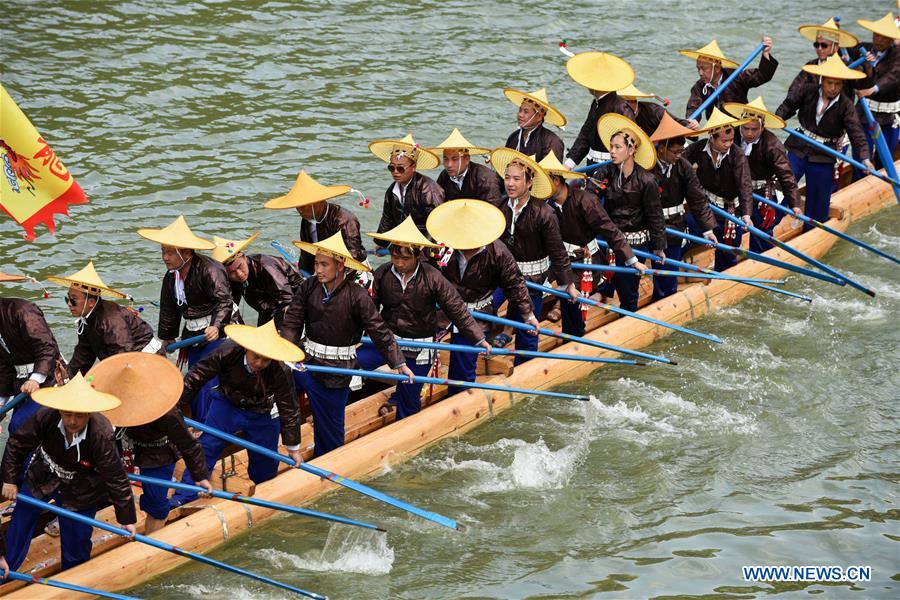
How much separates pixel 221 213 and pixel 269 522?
22.8 feet

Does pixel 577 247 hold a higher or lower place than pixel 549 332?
higher

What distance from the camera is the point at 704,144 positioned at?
47.0ft

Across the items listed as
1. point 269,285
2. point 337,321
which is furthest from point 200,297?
point 337,321

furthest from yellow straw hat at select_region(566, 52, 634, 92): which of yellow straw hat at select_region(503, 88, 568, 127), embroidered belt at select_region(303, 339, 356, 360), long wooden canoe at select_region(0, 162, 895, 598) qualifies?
embroidered belt at select_region(303, 339, 356, 360)

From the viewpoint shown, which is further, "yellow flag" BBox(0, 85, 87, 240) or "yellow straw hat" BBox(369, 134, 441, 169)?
"yellow straw hat" BBox(369, 134, 441, 169)

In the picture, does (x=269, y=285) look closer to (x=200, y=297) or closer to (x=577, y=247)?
(x=200, y=297)

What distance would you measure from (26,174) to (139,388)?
2.45 m

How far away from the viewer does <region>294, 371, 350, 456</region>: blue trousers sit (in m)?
10.4

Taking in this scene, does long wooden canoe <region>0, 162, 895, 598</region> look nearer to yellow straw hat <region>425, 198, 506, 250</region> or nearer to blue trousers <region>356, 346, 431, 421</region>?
blue trousers <region>356, 346, 431, 421</region>

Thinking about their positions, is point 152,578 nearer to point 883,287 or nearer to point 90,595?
point 90,595

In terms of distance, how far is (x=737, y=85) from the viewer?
53.7ft

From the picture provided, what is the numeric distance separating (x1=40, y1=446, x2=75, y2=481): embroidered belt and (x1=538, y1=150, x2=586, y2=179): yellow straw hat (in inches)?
214

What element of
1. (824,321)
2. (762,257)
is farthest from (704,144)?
(824,321)

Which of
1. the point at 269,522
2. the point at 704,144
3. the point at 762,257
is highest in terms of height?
the point at 704,144
